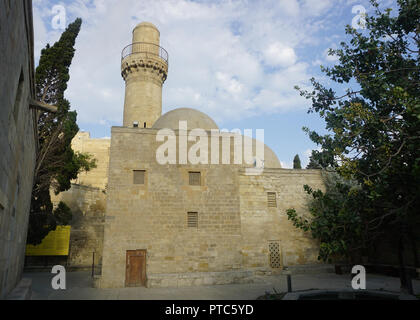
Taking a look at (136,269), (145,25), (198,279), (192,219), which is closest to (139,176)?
(192,219)

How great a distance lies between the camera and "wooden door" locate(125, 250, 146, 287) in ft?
37.9

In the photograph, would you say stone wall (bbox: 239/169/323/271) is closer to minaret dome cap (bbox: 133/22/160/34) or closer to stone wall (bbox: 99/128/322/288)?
stone wall (bbox: 99/128/322/288)

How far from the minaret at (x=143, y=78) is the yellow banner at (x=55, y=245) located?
7.42m

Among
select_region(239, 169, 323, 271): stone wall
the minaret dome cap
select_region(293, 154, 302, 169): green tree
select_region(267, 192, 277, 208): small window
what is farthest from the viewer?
select_region(293, 154, 302, 169): green tree

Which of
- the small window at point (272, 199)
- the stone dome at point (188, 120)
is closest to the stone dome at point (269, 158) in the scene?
the stone dome at point (188, 120)

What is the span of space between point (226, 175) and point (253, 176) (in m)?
1.73

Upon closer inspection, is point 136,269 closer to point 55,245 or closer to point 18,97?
point 55,245

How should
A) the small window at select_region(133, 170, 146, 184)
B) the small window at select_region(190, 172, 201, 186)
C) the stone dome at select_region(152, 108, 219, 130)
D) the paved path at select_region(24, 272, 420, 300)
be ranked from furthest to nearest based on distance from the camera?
the stone dome at select_region(152, 108, 219, 130) → the small window at select_region(190, 172, 201, 186) → the small window at select_region(133, 170, 146, 184) → the paved path at select_region(24, 272, 420, 300)

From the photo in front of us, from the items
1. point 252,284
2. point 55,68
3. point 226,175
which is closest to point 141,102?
point 55,68

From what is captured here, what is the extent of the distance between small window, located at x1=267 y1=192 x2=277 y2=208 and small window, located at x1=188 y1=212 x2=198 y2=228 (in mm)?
3984

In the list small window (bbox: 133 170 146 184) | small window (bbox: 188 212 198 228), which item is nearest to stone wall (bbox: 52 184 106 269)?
small window (bbox: 133 170 146 184)

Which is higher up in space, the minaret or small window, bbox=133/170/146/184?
the minaret

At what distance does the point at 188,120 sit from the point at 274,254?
309 inches
